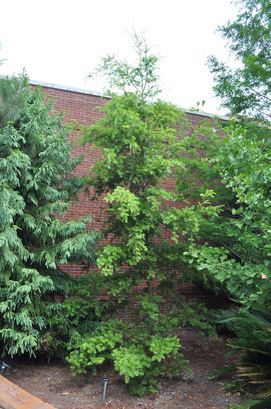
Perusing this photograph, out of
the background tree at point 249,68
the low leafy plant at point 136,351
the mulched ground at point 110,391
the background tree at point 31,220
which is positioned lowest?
the mulched ground at point 110,391

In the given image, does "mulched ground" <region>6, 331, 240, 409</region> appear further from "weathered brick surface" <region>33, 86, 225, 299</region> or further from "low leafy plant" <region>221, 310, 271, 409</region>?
"weathered brick surface" <region>33, 86, 225, 299</region>

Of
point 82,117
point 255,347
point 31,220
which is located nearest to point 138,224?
point 31,220

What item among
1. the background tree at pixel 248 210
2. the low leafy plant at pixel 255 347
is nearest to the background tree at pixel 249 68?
the background tree at pixel 248 210

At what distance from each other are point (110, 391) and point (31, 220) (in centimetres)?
239

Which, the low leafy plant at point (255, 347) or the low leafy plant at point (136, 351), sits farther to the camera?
the low leafy plant at point (255, 347)

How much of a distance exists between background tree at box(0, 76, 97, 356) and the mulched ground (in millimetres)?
426

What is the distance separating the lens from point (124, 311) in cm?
623

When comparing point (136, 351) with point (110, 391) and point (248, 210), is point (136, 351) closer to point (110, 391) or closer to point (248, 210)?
point (110, 391)

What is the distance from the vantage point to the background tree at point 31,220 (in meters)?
5.55

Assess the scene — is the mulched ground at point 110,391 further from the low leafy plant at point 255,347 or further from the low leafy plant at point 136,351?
the low leafy plant at point 255,347

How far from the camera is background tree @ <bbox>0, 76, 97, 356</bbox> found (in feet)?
18.2

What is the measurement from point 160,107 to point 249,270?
2655 mm

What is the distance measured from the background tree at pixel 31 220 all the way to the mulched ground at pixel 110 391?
1.40 ft

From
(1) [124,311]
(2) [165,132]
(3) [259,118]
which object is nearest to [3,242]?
(1) [124,311]
